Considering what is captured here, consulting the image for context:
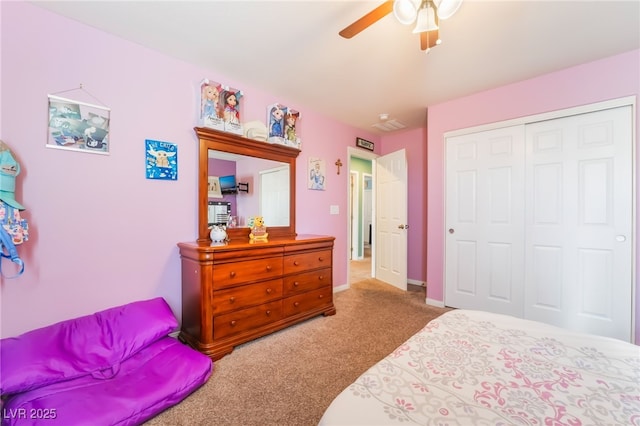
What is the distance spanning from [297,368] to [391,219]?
2801 millimetres

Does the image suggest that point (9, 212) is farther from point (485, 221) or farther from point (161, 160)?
point (485, 221)

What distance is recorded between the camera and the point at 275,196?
Result: 3.05 m

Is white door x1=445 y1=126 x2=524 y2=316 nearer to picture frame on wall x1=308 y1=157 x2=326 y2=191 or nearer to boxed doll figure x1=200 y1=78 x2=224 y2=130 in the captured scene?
picture frame on wall x1=308 y1=157 x2=326 y2=191

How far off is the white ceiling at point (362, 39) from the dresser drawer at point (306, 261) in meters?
1.82

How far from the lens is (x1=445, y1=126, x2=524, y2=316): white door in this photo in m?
2.77

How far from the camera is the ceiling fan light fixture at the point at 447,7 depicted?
1.33m

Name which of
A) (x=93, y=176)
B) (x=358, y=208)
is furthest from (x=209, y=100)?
(x=358, y=208)

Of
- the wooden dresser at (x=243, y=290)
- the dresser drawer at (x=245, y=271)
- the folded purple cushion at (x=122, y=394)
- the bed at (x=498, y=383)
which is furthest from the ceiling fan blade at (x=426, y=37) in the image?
the folded purple cushion at (x=122, y=394)

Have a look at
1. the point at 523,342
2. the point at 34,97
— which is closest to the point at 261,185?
the point at 34,97

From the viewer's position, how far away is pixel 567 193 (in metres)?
2.48

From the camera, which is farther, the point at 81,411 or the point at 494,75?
the point at 494,75

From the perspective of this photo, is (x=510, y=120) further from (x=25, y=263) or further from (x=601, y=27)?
(x=25, y=263)

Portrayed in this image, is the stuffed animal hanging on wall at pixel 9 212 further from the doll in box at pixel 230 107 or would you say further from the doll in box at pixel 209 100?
the doll in box at pixel 230 107

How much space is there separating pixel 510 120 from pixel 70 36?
392cm
